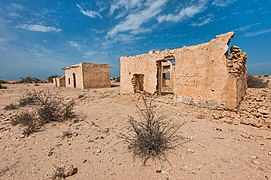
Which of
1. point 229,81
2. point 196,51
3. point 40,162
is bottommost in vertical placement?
point 40,162

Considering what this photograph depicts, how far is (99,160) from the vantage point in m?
2.35

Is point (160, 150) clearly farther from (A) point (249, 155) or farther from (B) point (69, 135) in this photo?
(B) point (69, 135)

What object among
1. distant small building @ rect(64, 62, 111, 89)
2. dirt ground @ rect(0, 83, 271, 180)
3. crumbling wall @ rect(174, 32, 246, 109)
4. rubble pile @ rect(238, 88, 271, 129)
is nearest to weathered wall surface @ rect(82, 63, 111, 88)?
distant small building @ rect(64, 62, 111, 89)

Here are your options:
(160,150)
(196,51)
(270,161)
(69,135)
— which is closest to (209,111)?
(196,51)

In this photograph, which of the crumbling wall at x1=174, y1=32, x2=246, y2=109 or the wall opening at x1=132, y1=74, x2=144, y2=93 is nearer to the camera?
the crumbling wall at x1=174, y1=32, x2=246, y2=109

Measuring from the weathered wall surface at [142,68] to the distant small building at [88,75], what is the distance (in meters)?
6.39

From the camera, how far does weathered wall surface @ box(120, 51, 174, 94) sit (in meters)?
7.62

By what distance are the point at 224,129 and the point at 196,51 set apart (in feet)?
11.4

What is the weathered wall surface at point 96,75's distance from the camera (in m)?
14.6

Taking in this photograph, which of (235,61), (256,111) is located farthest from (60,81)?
(256,111)

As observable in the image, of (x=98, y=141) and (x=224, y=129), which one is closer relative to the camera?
(x=98, y=141)

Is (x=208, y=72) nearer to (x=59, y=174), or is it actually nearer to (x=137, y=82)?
(x=137, y=82)

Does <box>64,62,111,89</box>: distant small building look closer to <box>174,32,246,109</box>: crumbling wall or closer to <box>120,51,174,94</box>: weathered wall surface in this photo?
<box>120,51,174,94</box>: weathered wall surface

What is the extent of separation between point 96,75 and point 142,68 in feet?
28.9
